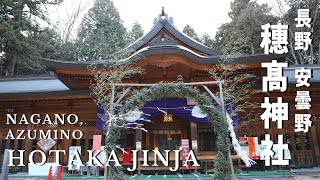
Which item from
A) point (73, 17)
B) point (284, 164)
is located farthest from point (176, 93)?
point (73, 17)

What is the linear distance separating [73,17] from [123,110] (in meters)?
27.3

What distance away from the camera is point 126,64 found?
10.5 m

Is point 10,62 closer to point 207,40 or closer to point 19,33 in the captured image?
point 19,33

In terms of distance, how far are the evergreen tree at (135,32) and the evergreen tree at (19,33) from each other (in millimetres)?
9616

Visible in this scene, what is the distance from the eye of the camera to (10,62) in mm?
23406

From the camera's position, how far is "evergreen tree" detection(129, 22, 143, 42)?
105ft

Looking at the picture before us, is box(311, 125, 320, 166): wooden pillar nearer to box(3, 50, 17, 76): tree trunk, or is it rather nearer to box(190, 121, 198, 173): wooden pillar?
box(190, 121, 198, 173): wooden pillar

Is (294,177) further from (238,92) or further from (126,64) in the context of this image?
(126,64)

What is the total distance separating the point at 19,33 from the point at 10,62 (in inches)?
115

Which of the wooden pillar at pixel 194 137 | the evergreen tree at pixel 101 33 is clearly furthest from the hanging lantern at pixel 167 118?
the evergreen tree at pixel 101 33

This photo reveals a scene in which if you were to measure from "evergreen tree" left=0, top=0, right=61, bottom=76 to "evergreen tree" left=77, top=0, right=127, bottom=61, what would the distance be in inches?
Result: 229

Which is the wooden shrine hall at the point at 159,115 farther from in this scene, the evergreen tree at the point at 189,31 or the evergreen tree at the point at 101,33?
the evergreen tree at the point at 189,31

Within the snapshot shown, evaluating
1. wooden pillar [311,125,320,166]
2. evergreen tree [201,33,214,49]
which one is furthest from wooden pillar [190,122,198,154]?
evergreen tree [201,33,214,49]

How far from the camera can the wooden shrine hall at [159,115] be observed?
10.7 meters
